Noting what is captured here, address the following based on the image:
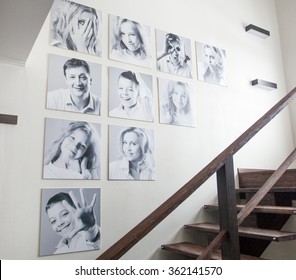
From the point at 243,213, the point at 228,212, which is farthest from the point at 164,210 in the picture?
the point at 243,213

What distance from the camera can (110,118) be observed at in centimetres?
250

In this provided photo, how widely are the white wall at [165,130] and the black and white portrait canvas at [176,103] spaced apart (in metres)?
0.08

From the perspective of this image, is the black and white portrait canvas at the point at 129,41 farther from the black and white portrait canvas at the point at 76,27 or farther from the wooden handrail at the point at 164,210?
the wooden handrail at the point at 164,210

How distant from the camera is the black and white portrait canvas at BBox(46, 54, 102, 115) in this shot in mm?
2287

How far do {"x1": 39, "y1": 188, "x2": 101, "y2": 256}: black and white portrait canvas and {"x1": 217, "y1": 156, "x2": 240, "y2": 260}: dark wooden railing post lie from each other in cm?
115

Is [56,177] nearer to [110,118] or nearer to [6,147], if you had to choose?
[6,147]

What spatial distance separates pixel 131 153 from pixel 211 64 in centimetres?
155

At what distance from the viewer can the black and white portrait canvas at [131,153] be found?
2.46m

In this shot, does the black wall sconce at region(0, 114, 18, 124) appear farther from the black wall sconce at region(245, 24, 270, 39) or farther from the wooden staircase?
the black wall sconce at region(245, 24, 270, 39)

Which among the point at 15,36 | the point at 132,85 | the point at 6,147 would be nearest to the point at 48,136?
the point at 6,147

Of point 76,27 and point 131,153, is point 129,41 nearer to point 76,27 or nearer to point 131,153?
point 76,27

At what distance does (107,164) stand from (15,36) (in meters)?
1.18

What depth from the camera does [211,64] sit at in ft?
10.8

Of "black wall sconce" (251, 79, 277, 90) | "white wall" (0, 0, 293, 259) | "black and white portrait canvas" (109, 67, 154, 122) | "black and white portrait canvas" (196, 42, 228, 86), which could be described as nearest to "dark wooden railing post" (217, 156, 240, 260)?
"white wall" (0, 0, 293, 259)
